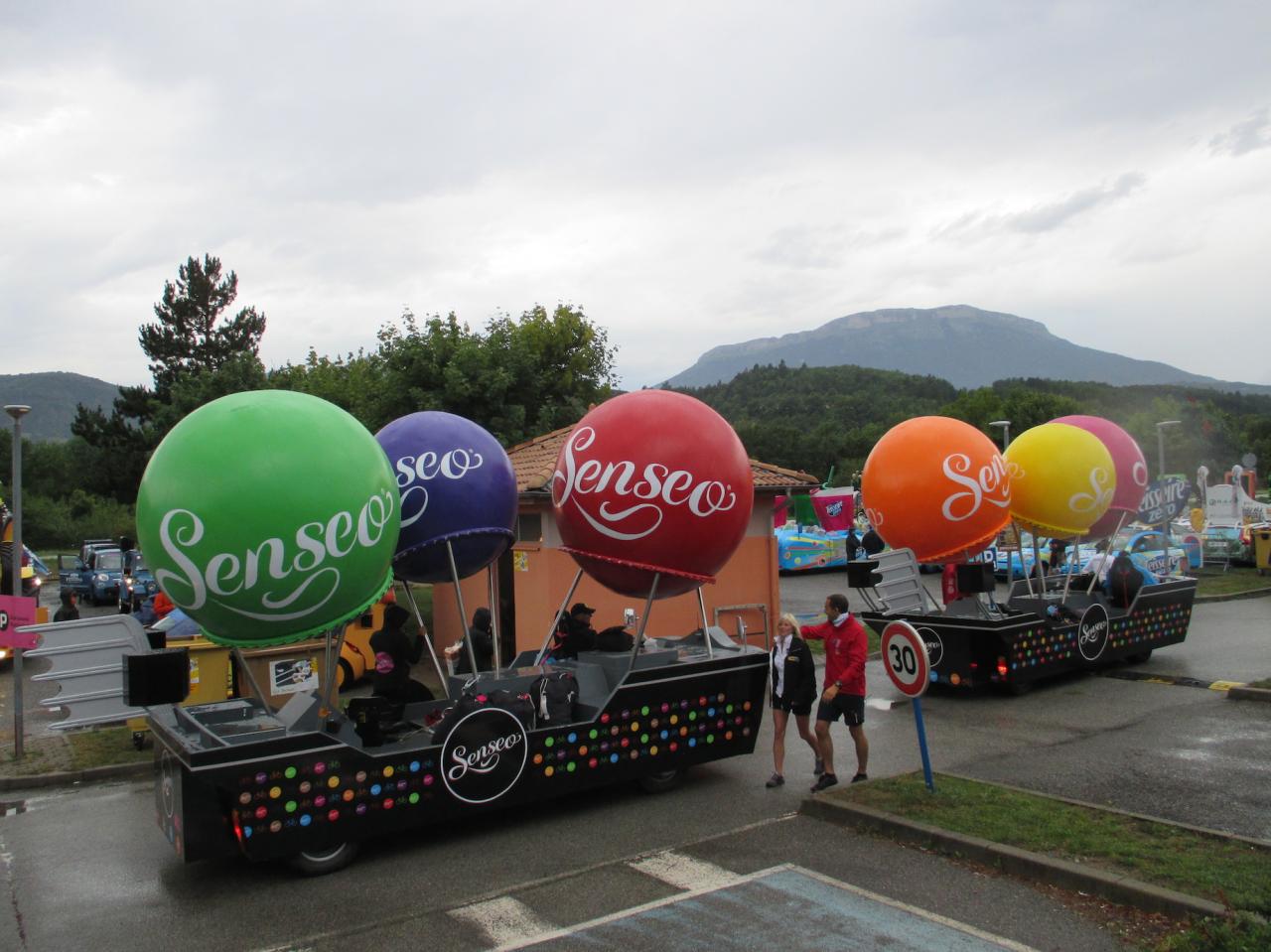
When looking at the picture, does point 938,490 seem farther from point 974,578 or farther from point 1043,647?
point 1043,647

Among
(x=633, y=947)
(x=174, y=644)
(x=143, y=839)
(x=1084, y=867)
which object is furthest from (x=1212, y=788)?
(x=174, y=644)

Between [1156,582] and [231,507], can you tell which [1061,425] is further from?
[231,507]

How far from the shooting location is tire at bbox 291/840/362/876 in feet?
22.2

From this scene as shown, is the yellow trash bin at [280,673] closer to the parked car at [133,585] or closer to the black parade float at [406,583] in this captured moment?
the black parade float at [406,583]

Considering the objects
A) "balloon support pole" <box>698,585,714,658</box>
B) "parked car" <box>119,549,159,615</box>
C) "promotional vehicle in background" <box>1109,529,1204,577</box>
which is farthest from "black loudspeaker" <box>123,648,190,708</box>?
"promotional vehicle in background" <box>1109,529,1204,577</box>

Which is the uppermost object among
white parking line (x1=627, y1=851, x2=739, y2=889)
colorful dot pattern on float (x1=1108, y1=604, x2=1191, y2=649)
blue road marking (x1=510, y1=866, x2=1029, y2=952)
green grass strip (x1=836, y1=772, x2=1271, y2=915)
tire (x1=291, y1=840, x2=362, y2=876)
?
colorful dot pattern on float (x1=1108, y1=604, x2=1191, y2=649)

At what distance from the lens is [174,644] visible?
11453 mm

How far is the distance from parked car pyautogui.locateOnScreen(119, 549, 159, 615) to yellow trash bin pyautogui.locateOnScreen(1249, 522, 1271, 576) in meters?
28.5

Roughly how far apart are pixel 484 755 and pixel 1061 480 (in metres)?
8.26

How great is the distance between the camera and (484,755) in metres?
7.37

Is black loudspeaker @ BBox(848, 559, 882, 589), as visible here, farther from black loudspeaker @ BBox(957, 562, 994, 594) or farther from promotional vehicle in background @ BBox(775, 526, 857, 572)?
promotional vehicle in background @ BBox(775, 526, 857, 572)

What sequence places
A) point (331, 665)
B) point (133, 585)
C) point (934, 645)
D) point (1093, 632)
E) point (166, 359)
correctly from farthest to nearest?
point (166, 359) → point (133, 585) → point (1093, 632) → point (934, 645) → point (331, 665)

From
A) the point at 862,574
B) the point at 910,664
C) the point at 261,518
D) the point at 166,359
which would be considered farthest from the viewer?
the point at 166,359

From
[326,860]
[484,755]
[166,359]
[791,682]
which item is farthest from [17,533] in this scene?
[166,359]
